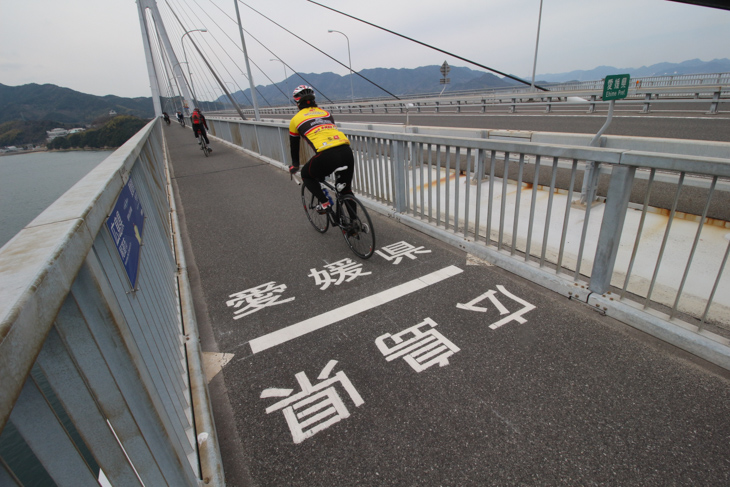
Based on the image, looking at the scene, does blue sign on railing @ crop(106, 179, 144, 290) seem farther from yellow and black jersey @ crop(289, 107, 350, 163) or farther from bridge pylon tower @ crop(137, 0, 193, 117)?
bridge pylon tower @ crop(137, 0, 193, 117)

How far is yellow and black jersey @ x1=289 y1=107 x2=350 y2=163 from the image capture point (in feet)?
14.8

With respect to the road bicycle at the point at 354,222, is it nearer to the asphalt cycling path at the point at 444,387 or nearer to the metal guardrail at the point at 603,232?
the asphalt cycling path at the point at 444,387

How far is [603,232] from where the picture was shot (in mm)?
3076

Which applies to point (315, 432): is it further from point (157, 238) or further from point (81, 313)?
point (157, 238)

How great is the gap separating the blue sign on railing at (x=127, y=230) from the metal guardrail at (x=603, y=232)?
2933 millimetres

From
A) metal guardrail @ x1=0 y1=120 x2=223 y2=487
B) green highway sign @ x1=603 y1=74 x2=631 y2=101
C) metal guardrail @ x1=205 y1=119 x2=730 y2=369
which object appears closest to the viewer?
metal guardrail @ x1=0 y1=120 x2=223 y2=487

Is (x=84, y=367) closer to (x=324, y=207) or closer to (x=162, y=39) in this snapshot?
(x=324, y=207)

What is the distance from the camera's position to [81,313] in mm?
1181

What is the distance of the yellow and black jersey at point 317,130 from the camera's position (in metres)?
4.50

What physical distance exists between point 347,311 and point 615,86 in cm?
373

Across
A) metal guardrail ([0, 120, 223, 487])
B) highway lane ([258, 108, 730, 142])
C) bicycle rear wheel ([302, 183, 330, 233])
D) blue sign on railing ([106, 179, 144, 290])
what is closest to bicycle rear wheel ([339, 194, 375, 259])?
bicycle rear wheel ([302, 183, 330, 233])

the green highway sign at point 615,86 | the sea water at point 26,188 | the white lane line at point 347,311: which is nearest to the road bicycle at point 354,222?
the white lane line at point 347,311

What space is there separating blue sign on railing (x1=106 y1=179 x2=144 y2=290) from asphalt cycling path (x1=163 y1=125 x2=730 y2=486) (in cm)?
124

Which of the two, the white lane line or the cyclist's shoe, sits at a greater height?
the cyclist's shoe
